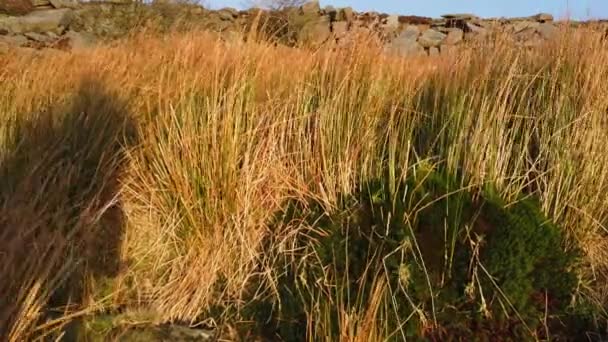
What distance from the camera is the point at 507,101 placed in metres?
4.67

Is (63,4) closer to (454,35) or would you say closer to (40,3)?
(40,3)

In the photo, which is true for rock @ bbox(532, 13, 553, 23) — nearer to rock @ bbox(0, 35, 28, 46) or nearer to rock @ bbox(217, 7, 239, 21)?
rock @ bbox(217, 7, 239, 21)

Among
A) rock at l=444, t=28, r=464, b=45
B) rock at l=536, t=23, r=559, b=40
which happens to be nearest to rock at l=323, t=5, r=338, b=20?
rock at l=444, t=28, r=464, b=45

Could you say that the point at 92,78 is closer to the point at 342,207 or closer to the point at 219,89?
the point at 219,89

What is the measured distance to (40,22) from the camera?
15.0 meters

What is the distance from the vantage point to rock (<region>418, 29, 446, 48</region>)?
17.0 m

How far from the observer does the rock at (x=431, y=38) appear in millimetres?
17047

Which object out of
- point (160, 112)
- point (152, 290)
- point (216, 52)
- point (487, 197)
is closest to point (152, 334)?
point (152, 290)

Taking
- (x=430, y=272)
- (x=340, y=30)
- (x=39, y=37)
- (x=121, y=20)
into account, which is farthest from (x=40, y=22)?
(x=430, y=272)

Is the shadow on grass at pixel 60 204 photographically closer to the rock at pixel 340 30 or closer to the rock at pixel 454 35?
the rock at pixel 340 30

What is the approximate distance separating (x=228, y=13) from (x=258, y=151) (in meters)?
12.4

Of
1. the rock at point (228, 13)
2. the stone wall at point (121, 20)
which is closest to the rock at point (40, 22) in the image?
the stone wall at point (121, 20)

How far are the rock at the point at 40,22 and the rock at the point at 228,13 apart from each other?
9.72ft

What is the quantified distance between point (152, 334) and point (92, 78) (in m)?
2.43
